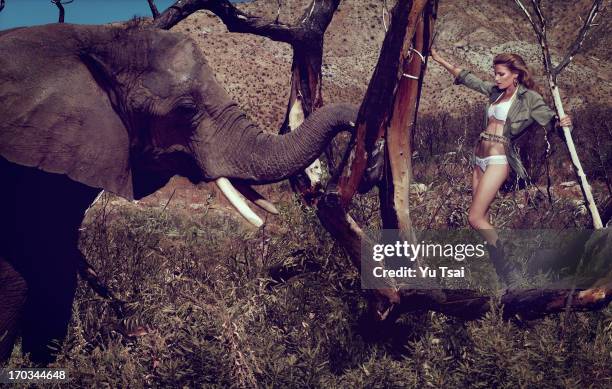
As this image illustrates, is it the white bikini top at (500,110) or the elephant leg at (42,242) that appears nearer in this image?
the elephant leg at (42,242)

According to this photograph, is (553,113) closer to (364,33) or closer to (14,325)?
(14,325)

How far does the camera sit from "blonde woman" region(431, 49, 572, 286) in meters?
4.50

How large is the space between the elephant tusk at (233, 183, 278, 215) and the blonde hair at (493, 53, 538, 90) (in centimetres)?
207

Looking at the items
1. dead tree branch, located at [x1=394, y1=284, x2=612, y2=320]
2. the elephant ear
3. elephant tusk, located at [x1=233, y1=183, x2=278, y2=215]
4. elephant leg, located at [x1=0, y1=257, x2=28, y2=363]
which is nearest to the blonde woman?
dead tree branch, located at [x1=394, y1=284, x2=612, y2=320]

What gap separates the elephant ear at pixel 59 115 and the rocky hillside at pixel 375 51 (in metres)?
24.5

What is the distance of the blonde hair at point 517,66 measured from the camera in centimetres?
453

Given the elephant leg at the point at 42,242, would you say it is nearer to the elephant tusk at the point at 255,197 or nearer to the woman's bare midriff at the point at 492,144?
the elephant tusk at the point at 255,197

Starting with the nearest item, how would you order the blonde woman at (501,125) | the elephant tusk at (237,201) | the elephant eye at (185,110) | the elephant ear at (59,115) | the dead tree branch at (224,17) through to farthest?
the elephant ear at (59,115) → the elephant tusk at (237,201) → the elephant eye at (185,110) → the blonde woman at (501,125) → the dead tree branch at (224,17)

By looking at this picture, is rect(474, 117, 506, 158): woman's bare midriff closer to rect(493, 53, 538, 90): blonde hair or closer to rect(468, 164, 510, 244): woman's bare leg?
rect(468, 164, 510, 244): woman's bare leg

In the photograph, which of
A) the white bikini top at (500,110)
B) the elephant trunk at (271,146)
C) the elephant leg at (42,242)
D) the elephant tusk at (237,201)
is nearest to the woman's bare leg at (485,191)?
the white bikini top at (500,110)

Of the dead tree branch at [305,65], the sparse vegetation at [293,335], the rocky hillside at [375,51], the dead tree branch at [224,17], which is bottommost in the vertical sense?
the sparse vegetation at [293,335]

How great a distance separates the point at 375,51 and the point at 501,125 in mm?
55494

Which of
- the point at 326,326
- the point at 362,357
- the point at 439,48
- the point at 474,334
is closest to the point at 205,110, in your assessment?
the point at 326,326

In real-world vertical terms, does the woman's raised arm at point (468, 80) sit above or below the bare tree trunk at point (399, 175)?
above
